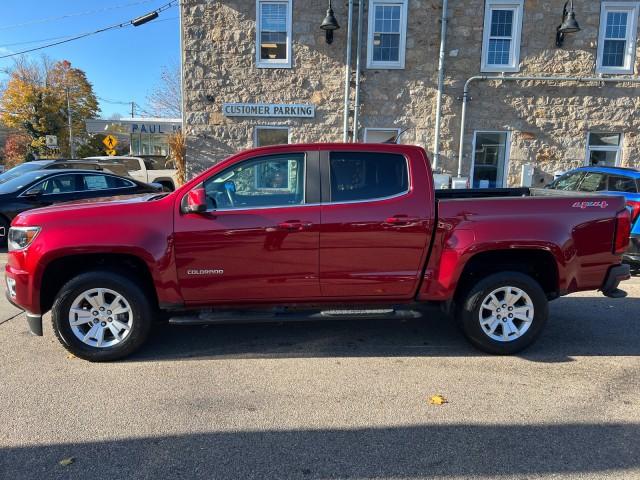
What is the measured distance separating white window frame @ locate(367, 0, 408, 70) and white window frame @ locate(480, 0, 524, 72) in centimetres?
220

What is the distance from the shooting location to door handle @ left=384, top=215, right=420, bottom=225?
399 cm

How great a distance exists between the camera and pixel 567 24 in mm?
12109

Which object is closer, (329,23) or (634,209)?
(634,209)

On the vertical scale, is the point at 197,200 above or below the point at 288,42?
below

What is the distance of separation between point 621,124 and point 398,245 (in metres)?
12.5

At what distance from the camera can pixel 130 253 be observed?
3846mm

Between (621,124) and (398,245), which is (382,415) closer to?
(398,245)

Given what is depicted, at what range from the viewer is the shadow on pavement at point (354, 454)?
8.46ft

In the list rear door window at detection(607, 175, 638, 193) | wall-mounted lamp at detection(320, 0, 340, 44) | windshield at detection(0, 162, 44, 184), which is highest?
wall-mounted lamp at detection(320, 0, 340, 44)

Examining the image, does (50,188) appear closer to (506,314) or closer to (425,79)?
(506,314)

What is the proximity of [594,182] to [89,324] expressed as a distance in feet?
26.7

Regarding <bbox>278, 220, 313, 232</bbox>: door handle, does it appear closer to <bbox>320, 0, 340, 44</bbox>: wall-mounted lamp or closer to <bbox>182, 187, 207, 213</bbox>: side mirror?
<bbox>182, 187, 207, 213</bbox>: side mirror

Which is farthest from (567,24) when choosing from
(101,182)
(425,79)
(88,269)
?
(88,269)

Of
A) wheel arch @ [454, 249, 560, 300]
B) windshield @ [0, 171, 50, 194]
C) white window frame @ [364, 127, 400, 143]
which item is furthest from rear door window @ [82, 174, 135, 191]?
wheel arch @ [454, 249, 560, 300]
